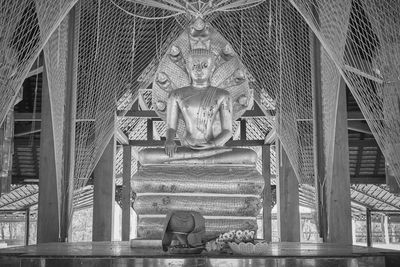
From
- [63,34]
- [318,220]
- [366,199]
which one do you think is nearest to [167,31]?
[63,34]

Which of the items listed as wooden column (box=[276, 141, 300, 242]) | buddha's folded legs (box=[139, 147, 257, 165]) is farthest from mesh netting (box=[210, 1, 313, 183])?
buddha's folded legs (box=[139, 147, 257, 165])

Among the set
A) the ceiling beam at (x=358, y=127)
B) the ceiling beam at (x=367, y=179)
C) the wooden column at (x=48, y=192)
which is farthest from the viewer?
the ceiling beam at (x=367, y=179)

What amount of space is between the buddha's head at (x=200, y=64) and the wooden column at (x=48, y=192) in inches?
75.7

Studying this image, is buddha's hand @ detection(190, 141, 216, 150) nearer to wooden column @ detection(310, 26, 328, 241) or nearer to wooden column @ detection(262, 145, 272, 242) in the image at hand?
wooden column @ detection(310, 26, 328, 241)

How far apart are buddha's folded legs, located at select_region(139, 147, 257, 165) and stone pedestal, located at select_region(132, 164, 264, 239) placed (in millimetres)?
317

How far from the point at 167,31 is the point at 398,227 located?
8708mm

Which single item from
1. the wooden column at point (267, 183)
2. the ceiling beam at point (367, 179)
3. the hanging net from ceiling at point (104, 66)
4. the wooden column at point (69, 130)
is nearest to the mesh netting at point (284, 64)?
the hanging net from ceiling at point (104, 66)

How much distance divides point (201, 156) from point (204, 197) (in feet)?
1.80

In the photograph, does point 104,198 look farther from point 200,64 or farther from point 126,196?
point 200,64

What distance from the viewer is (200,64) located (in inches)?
248

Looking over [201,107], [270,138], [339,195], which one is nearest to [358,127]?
[270,138]

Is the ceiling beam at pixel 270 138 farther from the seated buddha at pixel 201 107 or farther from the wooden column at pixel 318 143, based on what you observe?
the seated buddha at pixel 201 107

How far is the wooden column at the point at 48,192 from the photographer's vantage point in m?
6.73

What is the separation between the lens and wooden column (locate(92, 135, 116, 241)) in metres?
9.28
